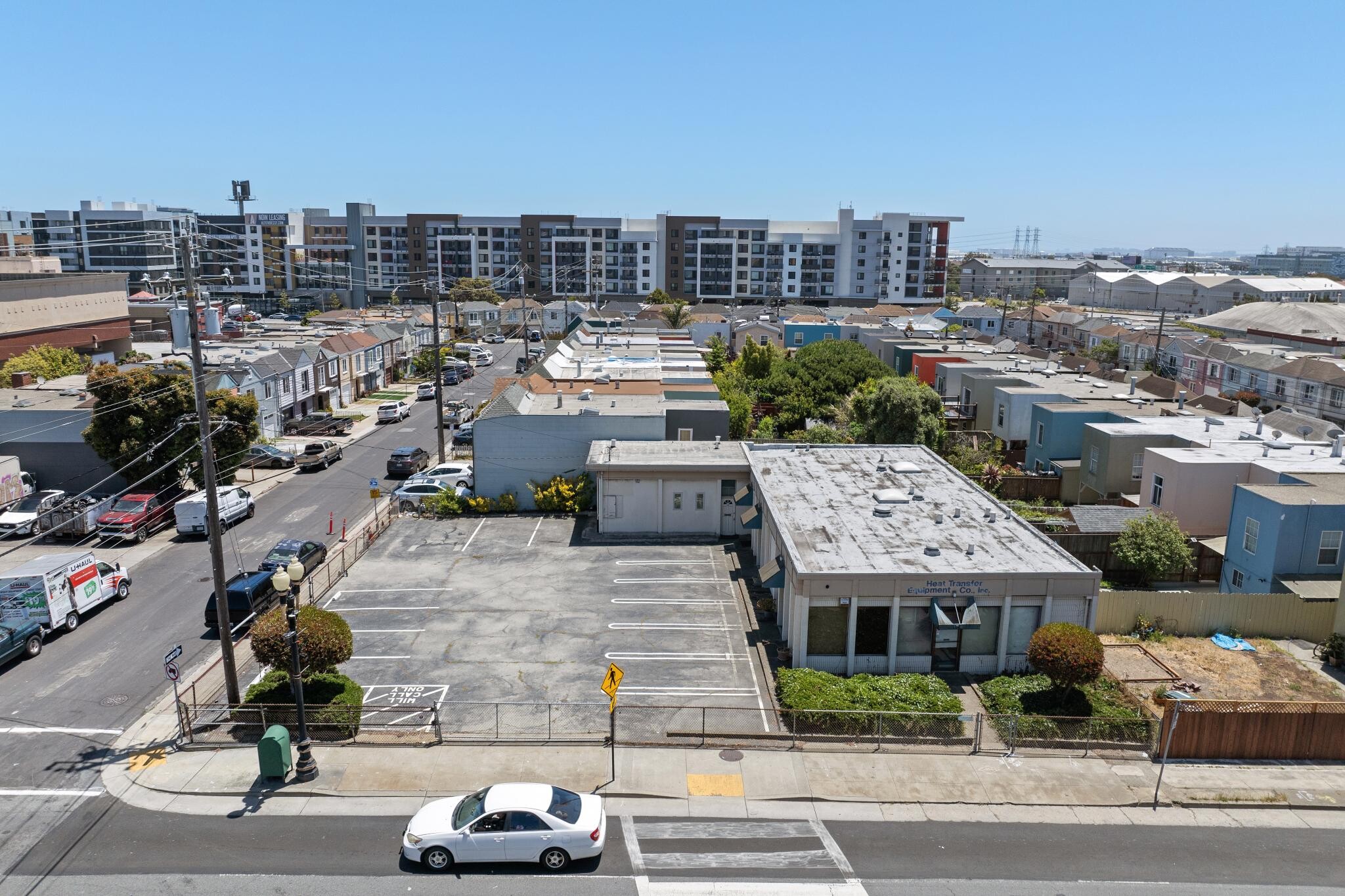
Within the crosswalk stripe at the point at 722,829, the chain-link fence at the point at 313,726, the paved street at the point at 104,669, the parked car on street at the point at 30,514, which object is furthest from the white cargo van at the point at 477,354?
the crosswalk stripe at the point at 722,829

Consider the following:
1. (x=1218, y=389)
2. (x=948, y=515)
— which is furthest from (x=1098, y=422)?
(x=1218, y=389)

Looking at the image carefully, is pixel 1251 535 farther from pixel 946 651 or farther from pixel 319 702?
pixel 319 702

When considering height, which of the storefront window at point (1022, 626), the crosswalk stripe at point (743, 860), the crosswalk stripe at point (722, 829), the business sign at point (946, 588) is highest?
the business sign at point (946, 588)

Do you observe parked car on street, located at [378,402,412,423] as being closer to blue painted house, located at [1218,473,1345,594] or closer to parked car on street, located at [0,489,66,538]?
parked car on street, located at [0,489,66,538]

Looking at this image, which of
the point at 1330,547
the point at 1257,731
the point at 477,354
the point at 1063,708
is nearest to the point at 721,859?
the point at 1063,708

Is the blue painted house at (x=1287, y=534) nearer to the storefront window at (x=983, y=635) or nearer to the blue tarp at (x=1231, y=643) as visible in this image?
the blue tarp at (x=1231, y=643)

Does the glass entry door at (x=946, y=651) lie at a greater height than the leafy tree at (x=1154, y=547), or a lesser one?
lesser
